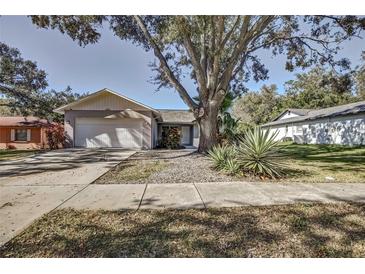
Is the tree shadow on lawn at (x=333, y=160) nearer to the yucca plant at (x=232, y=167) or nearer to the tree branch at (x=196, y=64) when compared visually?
the yucca plant at (x=232, y=167)

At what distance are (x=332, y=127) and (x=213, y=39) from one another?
673 inches

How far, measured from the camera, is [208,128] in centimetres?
1237

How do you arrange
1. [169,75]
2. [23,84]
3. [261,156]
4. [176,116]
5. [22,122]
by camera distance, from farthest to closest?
[176,116] < [22,122] < [23,84] < [169,75] < [261,156]

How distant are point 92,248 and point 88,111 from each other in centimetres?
1801

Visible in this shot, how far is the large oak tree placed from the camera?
1014 centimetres

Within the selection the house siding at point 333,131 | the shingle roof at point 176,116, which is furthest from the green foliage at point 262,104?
the shingle roof at point 176,116

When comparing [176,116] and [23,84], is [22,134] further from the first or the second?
[176,116]

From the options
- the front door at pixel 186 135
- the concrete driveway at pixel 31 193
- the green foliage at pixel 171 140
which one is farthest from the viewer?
the front door at pixel 186 135

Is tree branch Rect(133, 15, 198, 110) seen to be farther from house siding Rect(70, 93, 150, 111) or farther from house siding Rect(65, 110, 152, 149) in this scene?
house siding Rect(70, 93, 150, 111)

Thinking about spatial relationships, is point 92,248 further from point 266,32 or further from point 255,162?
point 266,32

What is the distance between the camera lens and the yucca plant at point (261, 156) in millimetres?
7199

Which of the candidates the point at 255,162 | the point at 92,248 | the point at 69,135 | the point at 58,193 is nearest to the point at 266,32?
the point at 255,162

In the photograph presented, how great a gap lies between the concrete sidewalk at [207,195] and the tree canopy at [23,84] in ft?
62.1

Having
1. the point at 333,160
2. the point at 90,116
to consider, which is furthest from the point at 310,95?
the point at 90,116
